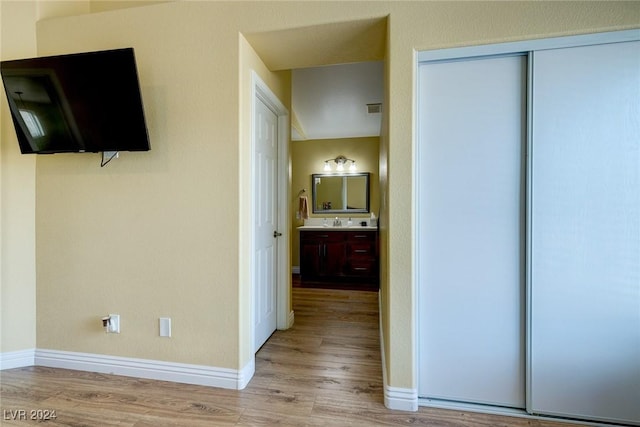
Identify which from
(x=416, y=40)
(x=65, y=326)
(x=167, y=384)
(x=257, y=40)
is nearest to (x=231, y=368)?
(x=167, y=384)

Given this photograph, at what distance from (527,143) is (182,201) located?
2.11 m

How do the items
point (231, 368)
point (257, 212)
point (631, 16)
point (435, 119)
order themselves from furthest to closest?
1. point (257, 212)
2. point (231, 368)
3. point (435, 119)
4. point (631, 16)

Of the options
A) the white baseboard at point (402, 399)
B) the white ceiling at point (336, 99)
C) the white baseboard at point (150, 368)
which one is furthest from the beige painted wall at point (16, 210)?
the white baseboard at point (402, 399)

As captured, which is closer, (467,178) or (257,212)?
(467,178)

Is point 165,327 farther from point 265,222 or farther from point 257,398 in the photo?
point 265,222

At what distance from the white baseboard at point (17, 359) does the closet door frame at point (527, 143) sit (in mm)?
2713

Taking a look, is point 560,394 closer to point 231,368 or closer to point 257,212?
point 231,368

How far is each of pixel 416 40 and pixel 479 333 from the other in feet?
5.62

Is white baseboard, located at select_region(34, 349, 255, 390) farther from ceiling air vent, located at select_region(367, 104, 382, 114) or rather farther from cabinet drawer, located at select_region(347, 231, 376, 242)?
ceiling air vent, located at select_region(367, 104, 382, 114)

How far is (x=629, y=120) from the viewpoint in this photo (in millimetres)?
1468

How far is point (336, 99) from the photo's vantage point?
3746mm

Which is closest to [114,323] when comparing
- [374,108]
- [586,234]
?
[586,234]

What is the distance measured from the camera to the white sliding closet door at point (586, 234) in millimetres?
1476

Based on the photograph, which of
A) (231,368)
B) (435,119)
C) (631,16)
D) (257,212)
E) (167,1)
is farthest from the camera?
(257,212)
